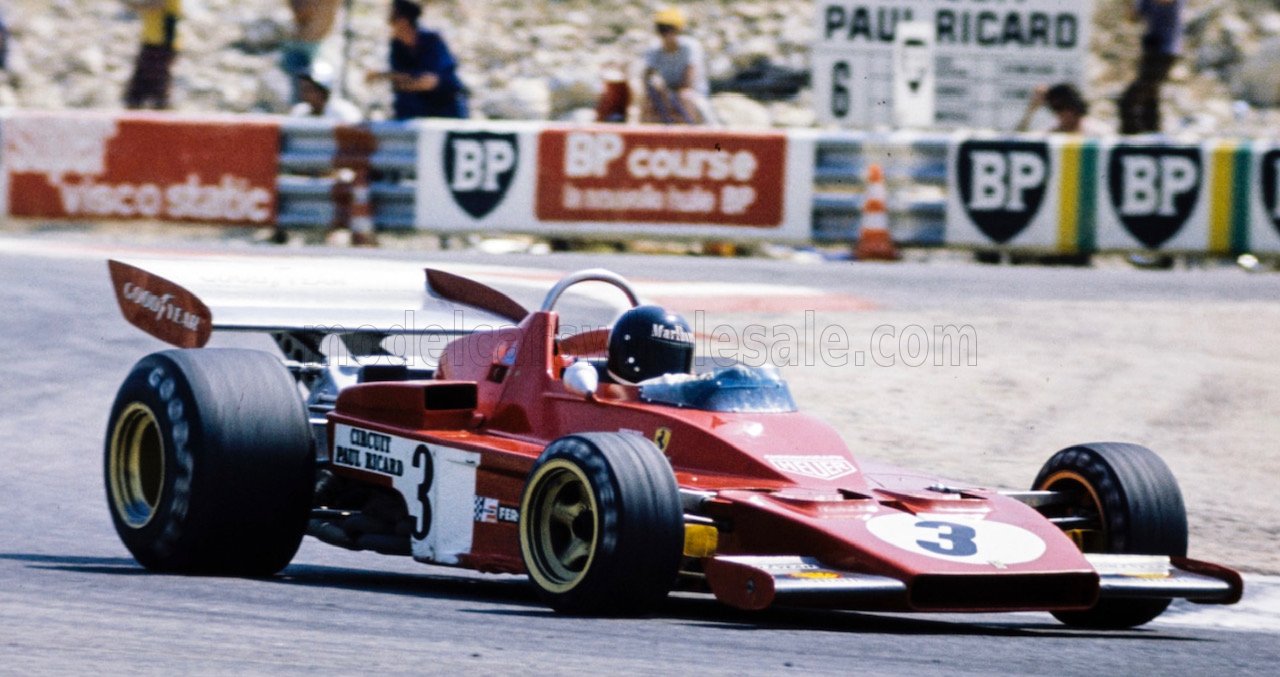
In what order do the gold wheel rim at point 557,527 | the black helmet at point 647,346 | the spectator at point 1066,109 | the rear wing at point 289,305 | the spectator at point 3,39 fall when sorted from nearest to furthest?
1. the gold wheel rim at point 557,527
2. the black helmet at point 647,346
3. the rear wing at point 289,305
4. the spectator at point 1066,109
5. the spectator at point 3,39

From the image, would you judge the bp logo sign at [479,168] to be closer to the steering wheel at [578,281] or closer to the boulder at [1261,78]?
the steering wheel at [578,281]

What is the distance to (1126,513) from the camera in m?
6.36

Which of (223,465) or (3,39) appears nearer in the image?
(223,465)

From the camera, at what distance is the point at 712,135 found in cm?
1619

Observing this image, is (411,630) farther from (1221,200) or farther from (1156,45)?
(1156,45)

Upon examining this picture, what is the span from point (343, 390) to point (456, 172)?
8847mm

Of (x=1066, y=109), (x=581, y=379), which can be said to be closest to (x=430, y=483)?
(x=581, y=379)

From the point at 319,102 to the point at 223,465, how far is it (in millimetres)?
10425

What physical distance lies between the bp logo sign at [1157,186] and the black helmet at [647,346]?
10.1 m

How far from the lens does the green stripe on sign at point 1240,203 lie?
16125mm

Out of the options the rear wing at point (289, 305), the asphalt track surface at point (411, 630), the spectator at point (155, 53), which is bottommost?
the asphalt track surface at point (411, 630)

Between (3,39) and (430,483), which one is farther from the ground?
(3,39)

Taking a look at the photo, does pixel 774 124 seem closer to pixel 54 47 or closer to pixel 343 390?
pixel 54 47

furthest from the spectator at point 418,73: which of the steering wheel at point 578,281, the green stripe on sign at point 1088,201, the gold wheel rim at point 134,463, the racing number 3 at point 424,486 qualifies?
the racing number 3 at point 424,486
